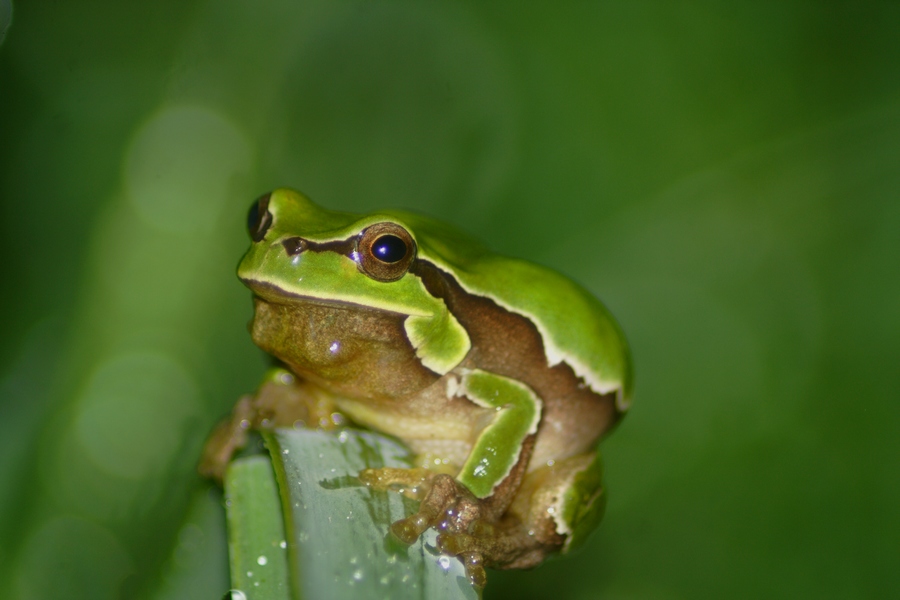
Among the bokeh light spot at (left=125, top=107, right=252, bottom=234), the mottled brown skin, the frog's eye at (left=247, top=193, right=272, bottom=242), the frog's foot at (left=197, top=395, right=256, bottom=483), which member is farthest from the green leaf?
the bokeh light spot at (left=125, top=107, right=252, bottom=234)

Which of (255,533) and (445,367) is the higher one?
(445,367)

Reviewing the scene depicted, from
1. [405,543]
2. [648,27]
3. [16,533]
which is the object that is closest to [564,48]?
[648,27]

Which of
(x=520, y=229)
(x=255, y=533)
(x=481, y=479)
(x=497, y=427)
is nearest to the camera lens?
(x=255, y=533)

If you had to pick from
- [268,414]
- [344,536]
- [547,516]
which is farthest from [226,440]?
[547,516]

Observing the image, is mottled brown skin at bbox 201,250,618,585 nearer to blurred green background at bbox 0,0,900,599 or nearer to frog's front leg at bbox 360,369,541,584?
frog's front leg at bbox 360,369,541,584

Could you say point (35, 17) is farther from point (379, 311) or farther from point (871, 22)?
point (871, 22)

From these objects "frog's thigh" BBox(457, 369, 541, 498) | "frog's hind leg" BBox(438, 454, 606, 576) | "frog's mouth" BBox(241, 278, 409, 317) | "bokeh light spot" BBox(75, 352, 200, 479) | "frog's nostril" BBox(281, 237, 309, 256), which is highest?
"frog's nostril" BBox(281, 237, 309, 256)

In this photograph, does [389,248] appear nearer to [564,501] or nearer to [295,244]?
[295,244]

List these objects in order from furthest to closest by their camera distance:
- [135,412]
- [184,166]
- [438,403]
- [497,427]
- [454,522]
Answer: [184,166]
[135,412]
[438,403]
[497,427]
[454,522]
